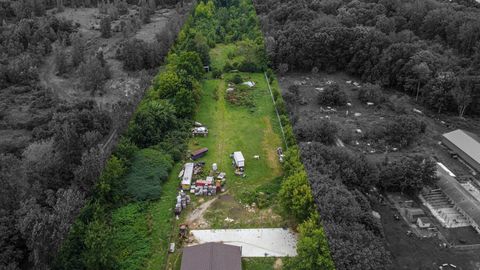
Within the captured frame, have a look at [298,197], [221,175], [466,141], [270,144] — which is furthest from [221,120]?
[466,141]

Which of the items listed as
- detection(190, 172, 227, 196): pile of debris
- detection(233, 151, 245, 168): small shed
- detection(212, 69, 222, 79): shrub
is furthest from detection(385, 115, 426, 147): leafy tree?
detection(212, 69, 222, 79): shrub

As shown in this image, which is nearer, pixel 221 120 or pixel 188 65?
pixel 221 120

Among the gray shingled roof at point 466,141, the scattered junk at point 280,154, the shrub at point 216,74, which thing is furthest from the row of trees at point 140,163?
the gray shingled roof at point 466,141

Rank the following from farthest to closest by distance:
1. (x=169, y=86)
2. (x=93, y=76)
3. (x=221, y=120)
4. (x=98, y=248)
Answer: (x=93, y=76) → (x=221, y=120) → (x=169, y=86) → (x=98, y=248)

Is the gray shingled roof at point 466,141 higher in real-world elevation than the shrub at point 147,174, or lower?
higher

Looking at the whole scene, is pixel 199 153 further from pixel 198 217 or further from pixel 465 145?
pixel 465 145

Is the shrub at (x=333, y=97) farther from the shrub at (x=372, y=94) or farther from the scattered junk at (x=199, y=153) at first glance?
the scattered junk at (x=199, y=153)
